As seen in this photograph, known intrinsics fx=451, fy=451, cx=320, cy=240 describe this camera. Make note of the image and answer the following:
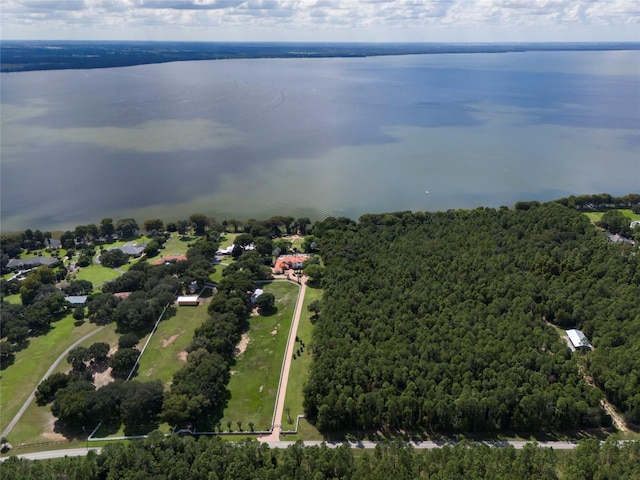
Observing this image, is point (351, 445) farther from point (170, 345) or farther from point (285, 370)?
point (170, 345)

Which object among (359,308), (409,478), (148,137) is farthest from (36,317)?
(148,137)

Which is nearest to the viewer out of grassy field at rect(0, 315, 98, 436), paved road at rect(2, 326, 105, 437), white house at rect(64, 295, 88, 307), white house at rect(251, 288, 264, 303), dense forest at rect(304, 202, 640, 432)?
dense forest at rect(304, 202, 640, 432)

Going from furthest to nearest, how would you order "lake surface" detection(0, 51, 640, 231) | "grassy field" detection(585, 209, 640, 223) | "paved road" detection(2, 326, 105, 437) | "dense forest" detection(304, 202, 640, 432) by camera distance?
"lake surface" detection(0, 51, 640, 231) < "grassy field" detection(585, 209, 640, 223) < "paved road" detection(2, 326, 105, 437) < "dense forest" detection(304, 202, 640, 432)

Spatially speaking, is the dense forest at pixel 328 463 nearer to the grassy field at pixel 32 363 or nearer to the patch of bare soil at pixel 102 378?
the patch of bare soil at pixel 102 378

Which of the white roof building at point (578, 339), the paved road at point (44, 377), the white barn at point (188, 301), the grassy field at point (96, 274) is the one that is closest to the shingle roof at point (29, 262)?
the grassy field at point (96, 274)

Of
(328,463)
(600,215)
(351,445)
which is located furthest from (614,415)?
(600,215)

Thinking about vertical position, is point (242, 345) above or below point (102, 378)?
below

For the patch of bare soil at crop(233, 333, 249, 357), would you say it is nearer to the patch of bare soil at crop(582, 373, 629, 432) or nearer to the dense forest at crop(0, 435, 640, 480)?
the dense forest at crop(0, 435, 640, 480)

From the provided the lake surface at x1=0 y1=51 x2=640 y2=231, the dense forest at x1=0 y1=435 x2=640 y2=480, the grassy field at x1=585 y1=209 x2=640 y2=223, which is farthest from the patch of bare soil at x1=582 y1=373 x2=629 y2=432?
the lake surface at x1=0 y1=51 x2=640 y2=231
